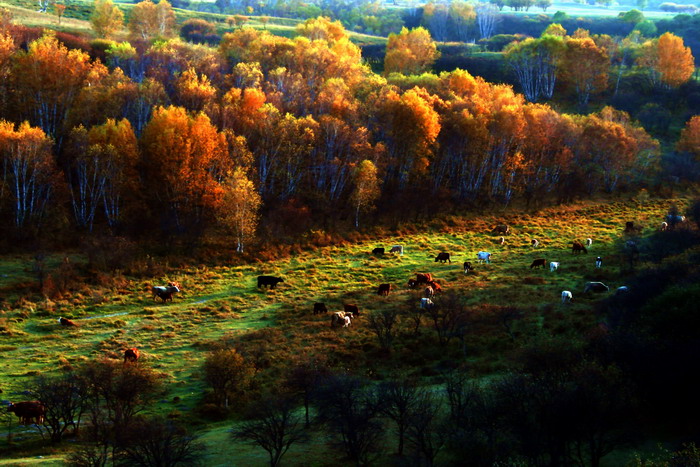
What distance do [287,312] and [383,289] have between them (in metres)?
7.51

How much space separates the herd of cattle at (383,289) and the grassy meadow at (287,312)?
24.9 inches

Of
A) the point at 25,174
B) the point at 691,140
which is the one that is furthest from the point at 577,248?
the point at 25,174

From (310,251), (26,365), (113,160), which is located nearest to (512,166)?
(310,251)

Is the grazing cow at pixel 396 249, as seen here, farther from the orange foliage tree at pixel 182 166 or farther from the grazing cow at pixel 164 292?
the grazing cow at pixel 164 292

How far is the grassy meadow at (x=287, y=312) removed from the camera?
32.4 meters

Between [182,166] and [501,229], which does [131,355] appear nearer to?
[182,166]

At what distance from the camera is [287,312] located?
40969 mm

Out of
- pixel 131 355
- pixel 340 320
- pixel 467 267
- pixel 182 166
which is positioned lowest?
pixel 467 267

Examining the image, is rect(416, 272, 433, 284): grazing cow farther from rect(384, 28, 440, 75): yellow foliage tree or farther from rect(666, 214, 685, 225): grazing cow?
rect(384, 28, 440, 75): yellow foliage tree

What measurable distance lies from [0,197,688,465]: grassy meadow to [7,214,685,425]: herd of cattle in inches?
24.9

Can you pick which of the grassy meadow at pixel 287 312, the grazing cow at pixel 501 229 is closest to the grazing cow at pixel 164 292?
the grassy meadow at pixel 287 312

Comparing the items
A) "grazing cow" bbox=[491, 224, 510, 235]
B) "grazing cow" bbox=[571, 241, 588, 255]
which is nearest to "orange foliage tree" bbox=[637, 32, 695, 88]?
"grazing cow" bbox=[491, 224, 510, 235]

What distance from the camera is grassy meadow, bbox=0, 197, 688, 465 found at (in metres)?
32.4

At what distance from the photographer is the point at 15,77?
60625mm
